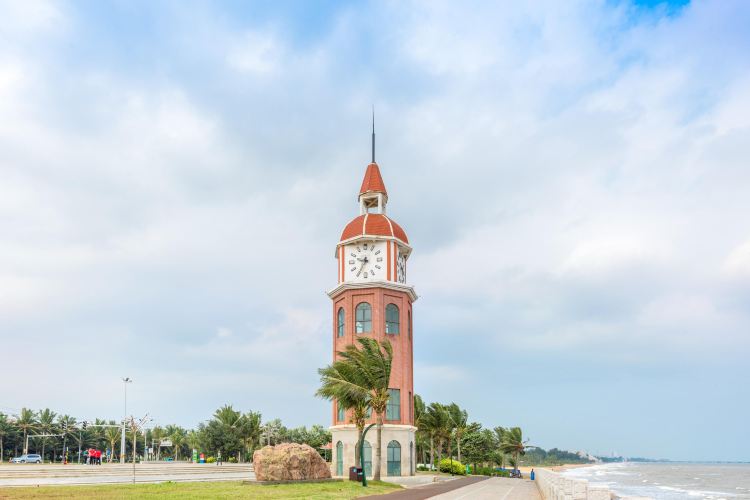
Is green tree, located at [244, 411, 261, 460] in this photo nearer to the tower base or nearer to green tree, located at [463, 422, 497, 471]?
green tree, located at [463, 422, 497, 471]

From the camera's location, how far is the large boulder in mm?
32219

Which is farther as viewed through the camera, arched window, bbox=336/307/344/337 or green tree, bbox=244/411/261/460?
green tree, bbox=244/411/261/460

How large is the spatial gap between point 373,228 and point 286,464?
22.6 metres

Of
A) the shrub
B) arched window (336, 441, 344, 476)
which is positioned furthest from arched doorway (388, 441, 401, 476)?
the shrub

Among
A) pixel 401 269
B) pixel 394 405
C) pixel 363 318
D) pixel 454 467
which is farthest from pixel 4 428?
pixel 401 269

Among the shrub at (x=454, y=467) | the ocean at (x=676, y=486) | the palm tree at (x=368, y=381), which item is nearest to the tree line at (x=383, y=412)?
the palm tree at (x=368, y=381)

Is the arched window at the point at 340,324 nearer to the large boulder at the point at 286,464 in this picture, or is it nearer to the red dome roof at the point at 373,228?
the red dome roof at the point at 373,228

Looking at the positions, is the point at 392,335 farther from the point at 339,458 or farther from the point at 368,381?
the point at 368,381

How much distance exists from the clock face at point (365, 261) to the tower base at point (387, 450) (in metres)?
11.2

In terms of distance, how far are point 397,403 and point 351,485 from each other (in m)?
15.9

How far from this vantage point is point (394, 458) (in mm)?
47250

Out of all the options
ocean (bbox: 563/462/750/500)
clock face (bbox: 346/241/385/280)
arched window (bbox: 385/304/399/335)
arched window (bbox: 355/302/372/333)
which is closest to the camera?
arched window (bbox: 355/302/372/333)

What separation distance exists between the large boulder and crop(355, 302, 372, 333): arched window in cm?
1530

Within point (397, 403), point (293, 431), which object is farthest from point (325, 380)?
point (293, 431)
